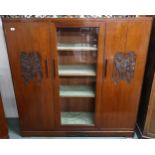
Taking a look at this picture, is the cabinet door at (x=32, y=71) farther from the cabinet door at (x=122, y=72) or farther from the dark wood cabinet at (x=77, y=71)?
the cabinet door at (x=122, y=72)

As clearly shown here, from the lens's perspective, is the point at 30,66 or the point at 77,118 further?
the point at 77,118

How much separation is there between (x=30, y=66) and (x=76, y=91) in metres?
0.60

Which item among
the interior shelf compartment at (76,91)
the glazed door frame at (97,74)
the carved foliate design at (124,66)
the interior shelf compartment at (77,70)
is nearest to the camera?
the glazed door frame at (97,74)

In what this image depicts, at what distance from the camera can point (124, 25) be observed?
1622 millimetres

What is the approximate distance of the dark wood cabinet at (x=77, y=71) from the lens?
165 cm

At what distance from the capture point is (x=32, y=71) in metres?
1.82

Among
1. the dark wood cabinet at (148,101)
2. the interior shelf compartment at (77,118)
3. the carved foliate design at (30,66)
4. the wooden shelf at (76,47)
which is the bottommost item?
the interior shelf compartment at (77,118)

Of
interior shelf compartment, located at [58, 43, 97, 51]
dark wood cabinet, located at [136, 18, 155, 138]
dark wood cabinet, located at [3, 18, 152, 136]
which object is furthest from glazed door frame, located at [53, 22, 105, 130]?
dark wood cabinet, located at [136, 18, 155, 138]

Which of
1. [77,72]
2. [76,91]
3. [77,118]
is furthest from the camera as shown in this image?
[77,118]

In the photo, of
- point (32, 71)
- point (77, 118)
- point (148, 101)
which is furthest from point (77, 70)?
point (148, 101)

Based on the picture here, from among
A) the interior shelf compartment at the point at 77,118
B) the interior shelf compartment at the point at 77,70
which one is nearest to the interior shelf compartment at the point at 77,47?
the interior shelf compartment at the point at 77,70

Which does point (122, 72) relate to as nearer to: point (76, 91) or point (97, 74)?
point (97, 74)
